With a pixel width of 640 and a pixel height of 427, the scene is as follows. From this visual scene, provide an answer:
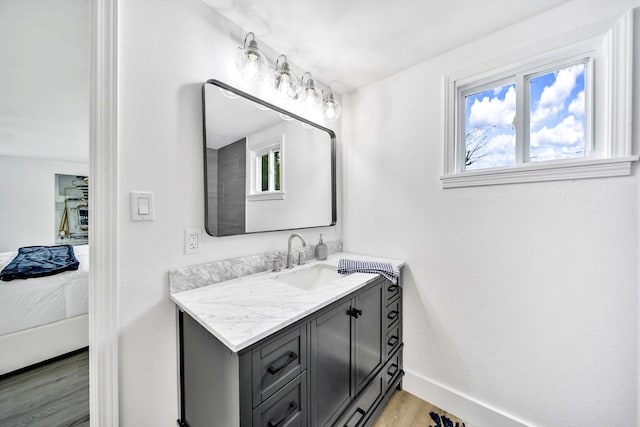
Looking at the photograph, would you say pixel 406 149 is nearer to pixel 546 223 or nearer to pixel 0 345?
pixel 546 223

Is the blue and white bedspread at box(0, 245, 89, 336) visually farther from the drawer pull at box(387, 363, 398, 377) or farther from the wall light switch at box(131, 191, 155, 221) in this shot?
the drawer pull at box(387, 363, 398, 377)

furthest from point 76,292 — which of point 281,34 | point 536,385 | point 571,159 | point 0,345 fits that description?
point 571,159

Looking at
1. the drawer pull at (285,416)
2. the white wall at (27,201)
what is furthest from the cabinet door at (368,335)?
the white wall at (27,201)

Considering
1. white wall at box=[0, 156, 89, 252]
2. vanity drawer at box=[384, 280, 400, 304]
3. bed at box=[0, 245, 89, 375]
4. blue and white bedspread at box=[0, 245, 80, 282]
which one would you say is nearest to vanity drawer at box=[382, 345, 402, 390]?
vanity drawer at box=[384, 280, 400, 304]

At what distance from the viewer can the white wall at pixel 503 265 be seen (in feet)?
3.62

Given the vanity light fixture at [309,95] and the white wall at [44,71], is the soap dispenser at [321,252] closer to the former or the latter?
the vanity light fixture at [309,95]

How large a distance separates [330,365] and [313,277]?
64cm

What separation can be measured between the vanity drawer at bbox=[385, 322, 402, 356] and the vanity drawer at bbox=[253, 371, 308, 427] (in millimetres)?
799

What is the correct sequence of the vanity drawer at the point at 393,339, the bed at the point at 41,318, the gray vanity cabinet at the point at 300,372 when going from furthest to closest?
the bed at the point at 41,318 → the vanity drawer at the point at 393,339 → the gray vanity cabinet at the point at 300,372

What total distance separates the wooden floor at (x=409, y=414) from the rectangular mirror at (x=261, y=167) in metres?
1.33

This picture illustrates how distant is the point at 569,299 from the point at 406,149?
1222mm

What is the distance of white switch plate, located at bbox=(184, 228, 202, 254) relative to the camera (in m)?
1.15

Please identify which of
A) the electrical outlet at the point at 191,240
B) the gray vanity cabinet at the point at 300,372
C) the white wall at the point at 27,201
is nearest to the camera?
the gray vanity cabinet at the point at 300,372

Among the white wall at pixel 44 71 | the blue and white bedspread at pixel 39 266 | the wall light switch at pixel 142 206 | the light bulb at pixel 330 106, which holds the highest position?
the white wall at pixel 44 71
